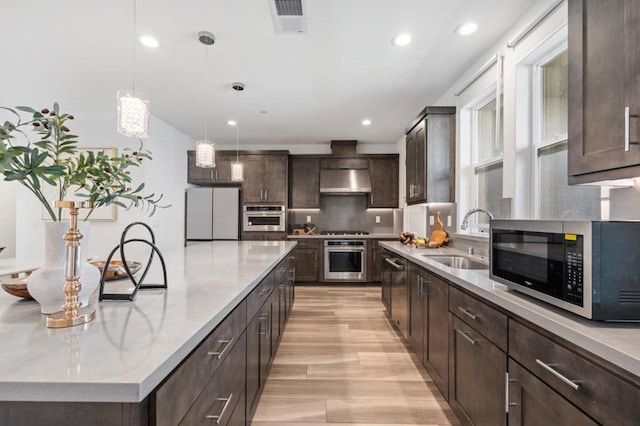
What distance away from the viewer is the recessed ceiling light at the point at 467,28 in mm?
2195

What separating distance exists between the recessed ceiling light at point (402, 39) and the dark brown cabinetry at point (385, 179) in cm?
314

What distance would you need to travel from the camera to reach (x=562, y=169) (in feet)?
6.38

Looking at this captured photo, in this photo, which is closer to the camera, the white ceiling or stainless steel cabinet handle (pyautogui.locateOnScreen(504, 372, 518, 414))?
stainless steel cabinet handle (pyautogui.locateOnScreen(504, 372, 518, 414))

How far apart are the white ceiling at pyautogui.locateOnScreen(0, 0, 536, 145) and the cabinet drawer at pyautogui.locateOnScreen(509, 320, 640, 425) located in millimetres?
2053

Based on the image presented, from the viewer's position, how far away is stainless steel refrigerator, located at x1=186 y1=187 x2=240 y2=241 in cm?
532

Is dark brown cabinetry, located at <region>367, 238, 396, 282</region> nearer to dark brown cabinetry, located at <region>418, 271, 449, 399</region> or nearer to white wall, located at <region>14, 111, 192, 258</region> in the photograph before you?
dark brown cabinetry, located at <region>418, 271, 449, 399</region>

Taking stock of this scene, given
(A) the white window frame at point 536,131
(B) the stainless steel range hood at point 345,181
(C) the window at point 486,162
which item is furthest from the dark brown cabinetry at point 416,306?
(B) the stainless steel range hood at point 345,181

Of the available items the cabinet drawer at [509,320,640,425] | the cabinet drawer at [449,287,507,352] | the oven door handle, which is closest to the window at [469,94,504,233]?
the oven door handle

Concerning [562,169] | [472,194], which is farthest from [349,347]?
[562,169]

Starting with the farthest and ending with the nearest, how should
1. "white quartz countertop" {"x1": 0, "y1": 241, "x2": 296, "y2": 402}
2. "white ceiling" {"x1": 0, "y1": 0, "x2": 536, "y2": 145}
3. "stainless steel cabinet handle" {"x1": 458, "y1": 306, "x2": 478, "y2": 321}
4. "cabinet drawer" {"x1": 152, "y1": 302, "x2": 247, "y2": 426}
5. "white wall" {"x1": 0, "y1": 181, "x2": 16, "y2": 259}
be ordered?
"white wall" {"x1": 0, "y1": 181, "x2": 16, "y2": 259}, "white ceiling" {"x1": 0, "y1": 0, "x2": 536, "y2": 145}, "stainless steel cabinet handle" {"x1": 458, "y1": 306, "x2": 478, "y2": 321}, "cabinet drawer" {"x1": 152, "y1": 302, "x2": 247, "y2": 426}, "white quartz countertop" {"x1": 0, "y1": 241, "x2": 296, "y2": 402}

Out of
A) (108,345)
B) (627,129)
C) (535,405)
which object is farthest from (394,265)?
(108,345)

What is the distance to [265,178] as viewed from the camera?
212 inches

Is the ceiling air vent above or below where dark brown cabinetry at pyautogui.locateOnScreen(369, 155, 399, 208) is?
above

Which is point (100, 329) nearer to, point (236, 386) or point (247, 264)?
point (236, 386)
